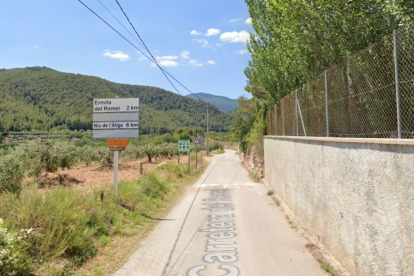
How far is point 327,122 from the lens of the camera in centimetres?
613

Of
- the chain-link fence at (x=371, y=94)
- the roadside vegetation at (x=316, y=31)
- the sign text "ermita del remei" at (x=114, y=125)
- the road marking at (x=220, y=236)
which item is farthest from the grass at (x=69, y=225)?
the roadside vegetation at (x=316, y=31)

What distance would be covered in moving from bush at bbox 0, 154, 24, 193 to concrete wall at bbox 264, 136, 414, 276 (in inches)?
302

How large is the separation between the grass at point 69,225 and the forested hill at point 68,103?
47.3 metres

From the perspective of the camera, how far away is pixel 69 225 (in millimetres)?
5371

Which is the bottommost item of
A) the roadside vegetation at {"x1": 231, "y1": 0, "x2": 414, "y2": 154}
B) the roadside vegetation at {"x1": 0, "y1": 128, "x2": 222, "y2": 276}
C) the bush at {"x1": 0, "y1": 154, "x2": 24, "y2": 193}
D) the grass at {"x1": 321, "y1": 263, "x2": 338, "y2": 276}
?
the grass at {"x1": 321, "y1": 263, "x2": 338, "y2": 276}

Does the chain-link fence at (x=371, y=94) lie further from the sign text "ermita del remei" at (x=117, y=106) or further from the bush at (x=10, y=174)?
the bush at (x=10, y=174)

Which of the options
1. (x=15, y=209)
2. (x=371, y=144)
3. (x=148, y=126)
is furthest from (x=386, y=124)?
(x=148, y=126)

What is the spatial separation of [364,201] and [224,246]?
326cm

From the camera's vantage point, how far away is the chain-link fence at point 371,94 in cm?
356

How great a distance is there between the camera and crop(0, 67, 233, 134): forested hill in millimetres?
80188

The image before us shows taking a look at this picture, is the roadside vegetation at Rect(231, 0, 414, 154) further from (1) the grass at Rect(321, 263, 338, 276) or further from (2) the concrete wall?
(1) the grass at Rect(321, 263, 338, 276)

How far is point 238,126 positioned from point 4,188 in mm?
26620

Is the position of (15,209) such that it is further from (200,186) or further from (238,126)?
(238,126)

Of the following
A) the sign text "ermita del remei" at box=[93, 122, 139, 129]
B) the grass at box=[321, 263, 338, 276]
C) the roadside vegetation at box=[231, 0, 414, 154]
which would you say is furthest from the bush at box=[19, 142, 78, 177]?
the grass at box=[321, 263, 338, 276]
